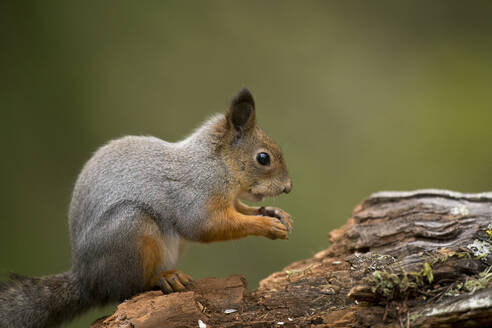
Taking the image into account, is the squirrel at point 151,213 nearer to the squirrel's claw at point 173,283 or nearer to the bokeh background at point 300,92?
the squirrel's claw at point 173,283

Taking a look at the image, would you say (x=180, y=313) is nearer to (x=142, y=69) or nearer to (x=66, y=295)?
(x=66, y=295)

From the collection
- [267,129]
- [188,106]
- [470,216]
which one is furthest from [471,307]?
[188,106]

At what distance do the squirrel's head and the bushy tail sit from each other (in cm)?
140

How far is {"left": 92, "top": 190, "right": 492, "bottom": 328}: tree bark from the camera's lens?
2430mm

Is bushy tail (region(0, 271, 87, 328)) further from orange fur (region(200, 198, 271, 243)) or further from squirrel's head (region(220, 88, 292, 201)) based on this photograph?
squirrel's head (region(220, 88, 292, 201))

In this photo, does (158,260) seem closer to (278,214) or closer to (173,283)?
(173,283)

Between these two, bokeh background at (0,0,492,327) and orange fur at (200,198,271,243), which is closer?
orange fur at (200,198,271,243)

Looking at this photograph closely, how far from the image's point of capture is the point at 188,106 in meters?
5.34

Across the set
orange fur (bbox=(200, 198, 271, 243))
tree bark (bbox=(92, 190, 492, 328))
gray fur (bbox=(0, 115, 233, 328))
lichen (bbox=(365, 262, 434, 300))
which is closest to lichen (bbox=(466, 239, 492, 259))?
tree bark (bbox=(92, 190, 492, 328))

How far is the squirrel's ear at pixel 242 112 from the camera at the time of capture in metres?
3.44

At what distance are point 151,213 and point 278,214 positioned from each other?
103 centimetres

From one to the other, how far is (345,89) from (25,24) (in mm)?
3444

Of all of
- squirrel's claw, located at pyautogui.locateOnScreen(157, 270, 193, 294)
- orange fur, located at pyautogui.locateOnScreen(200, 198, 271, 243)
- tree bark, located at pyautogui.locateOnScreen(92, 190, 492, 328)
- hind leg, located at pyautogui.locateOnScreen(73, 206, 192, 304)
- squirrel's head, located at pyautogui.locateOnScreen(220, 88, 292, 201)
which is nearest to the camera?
tree bark, located at pyautogui.locateOnScreen(92, 190, 492, 328)

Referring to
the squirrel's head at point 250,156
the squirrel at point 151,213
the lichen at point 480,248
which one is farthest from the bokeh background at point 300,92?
the lichen at point 480,248
